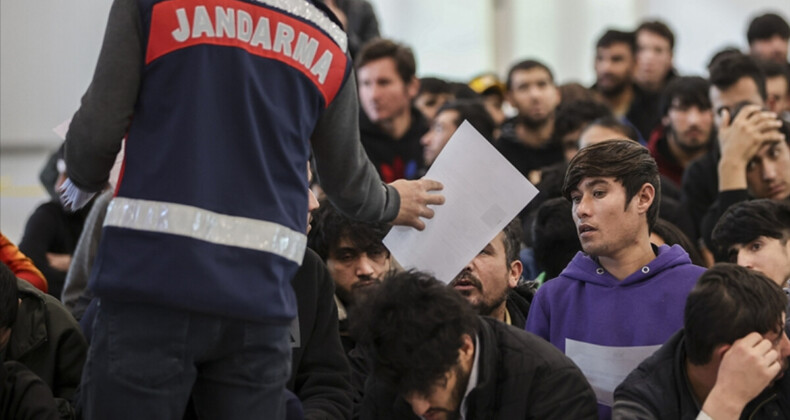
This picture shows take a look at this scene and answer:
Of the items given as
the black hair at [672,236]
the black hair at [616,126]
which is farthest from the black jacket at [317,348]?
the black hair at [616,126]

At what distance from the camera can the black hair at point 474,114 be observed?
18.1 ft

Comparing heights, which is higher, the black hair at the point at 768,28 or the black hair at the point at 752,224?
the black hair at the point at 768,28

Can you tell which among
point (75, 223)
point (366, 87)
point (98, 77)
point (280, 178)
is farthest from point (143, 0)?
point (366, 87)

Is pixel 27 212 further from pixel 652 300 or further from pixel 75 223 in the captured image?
pixel 652 300

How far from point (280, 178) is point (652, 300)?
1193 mm

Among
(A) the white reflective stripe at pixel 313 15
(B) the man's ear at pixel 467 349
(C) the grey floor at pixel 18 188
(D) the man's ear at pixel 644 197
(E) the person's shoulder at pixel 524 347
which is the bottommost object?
(C) the grey floor at pixel 18 188

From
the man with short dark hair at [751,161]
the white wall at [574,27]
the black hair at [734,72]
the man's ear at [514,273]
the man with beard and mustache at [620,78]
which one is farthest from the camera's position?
the white wall at [574,27]

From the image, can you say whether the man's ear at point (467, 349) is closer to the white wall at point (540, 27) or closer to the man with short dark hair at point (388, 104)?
the man with short dark hair at point (388, 104)

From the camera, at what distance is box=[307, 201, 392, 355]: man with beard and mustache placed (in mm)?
3480

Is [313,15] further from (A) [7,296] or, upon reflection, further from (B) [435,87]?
(B) [435,87]

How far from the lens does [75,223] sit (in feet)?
15.8

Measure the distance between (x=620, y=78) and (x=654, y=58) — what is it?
24cm

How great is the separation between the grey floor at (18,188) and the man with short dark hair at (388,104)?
1856mm

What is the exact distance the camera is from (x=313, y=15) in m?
2.21
